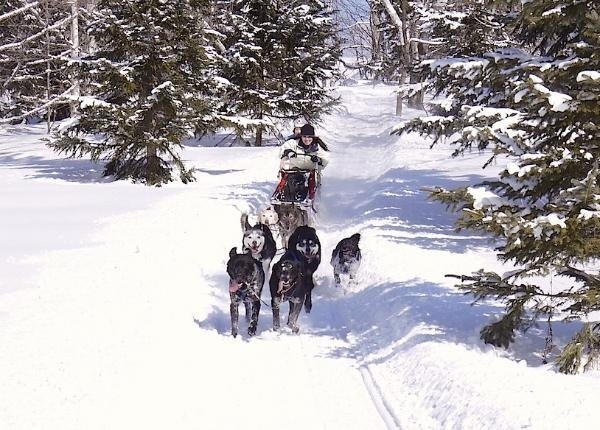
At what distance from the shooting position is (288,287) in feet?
23.6

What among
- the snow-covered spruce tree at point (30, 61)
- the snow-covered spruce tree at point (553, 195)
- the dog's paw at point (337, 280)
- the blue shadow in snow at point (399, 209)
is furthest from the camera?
the snow-covered spruce tree at point (30, 61)

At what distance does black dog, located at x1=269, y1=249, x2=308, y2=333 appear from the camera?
7191 mm

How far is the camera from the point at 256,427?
4961 millimetres

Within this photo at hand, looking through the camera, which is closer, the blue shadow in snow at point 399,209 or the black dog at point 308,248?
the black dog at point 308,248

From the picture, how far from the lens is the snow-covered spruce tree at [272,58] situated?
25.5 meters

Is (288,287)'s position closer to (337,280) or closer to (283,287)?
(283,287)

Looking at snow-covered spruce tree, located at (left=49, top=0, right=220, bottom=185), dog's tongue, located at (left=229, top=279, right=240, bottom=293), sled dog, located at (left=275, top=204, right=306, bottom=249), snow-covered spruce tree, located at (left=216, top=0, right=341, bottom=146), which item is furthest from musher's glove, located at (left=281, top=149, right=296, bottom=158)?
snow-covered spruce tree, located at (left=216, top=0, right=341, bottom=146)

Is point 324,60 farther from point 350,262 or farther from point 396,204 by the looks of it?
point 350,262

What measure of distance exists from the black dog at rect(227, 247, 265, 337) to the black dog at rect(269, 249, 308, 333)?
0.68 feet

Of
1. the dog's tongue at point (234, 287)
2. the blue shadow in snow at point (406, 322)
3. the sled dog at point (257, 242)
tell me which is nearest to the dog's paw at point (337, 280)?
the blue shadow in snow at point (406, 322)

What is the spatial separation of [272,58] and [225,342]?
2076 cm

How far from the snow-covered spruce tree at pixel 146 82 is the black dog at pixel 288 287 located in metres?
11.3

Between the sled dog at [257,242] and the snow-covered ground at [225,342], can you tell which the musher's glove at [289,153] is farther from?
the sled dog at [257,242]

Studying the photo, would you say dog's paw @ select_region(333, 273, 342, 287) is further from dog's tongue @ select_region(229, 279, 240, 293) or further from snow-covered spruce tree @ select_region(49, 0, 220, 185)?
snow-covered spruce tree @ select_region(49, 0, 220, 185)
